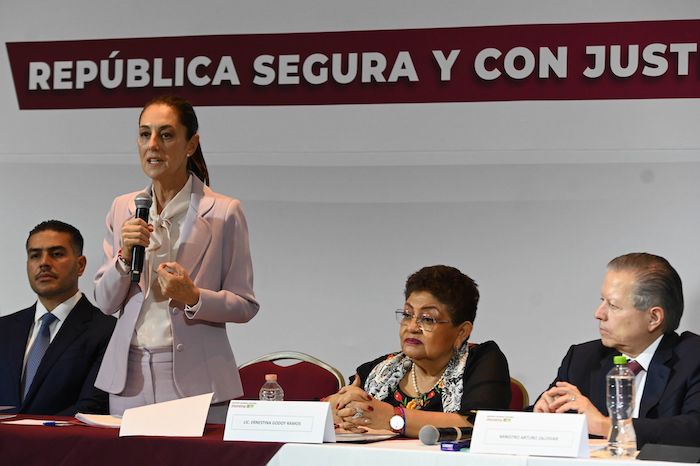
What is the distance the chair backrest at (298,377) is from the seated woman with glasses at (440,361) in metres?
0.52

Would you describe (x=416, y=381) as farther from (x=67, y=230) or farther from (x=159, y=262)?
(x=67, y=230)

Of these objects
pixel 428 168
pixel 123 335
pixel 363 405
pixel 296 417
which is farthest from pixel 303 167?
pixel 296 417

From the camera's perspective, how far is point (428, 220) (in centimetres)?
433

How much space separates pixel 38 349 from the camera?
13.0 feet

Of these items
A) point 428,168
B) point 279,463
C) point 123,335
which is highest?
point 428,168

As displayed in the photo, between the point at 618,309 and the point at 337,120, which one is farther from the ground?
the point at 337,120

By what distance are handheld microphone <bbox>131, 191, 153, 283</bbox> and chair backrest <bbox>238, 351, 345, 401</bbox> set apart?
979 millimetres

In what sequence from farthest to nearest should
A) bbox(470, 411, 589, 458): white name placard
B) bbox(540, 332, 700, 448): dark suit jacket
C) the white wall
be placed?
the white wall → bbox(540, 332, 700, 448): dark suit jacket → bbox(470, 411, 589, 458): white name placard

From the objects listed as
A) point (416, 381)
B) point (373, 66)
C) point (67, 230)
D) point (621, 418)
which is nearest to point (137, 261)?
point (416, 381)

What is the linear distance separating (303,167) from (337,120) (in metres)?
0.25

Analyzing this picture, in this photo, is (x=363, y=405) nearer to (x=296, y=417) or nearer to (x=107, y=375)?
(x=296, y=417)

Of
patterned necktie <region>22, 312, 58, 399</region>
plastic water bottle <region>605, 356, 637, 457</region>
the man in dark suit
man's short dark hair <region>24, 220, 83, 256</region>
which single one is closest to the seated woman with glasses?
plastic water bottle <region>605, 356, 637, 457</region>

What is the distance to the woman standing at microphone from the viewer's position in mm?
2887

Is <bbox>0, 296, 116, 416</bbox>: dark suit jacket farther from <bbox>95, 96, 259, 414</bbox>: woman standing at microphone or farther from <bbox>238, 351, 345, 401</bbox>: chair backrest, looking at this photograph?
<bbox>95, 96, 259, 414</bbox>: woman standing at microphone
